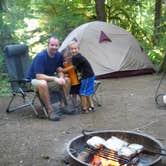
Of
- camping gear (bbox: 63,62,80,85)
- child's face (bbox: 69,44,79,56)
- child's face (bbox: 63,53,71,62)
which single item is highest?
child's face (bbox: 69,44,79,56)

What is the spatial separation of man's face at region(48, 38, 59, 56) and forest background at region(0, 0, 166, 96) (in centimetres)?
626

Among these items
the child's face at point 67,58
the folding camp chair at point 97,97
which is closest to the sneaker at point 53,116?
the child's face at point 67,58

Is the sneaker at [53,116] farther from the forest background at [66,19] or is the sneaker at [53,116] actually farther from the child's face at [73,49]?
the forest background at [66,19]

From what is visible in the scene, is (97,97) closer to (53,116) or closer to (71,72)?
(71,72)

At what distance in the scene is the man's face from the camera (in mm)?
6133

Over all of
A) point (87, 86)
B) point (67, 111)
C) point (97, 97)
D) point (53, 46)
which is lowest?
point (97, 97)

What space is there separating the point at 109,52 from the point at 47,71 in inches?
169

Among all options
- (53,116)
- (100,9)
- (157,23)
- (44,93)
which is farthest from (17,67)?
(157,23)

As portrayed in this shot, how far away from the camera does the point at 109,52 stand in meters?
10.5

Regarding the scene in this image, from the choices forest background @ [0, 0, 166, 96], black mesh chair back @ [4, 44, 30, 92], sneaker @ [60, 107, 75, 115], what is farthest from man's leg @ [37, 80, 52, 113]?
forest background @ [0, 0, 166, 96]

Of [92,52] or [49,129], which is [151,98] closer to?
[49,129]

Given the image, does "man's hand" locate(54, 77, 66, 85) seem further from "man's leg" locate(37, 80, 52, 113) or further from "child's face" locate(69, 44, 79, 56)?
"child's face" locate(69, 44, 79, 56)

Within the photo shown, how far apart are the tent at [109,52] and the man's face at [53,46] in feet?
13.3

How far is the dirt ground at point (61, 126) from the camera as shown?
4.59 meters
